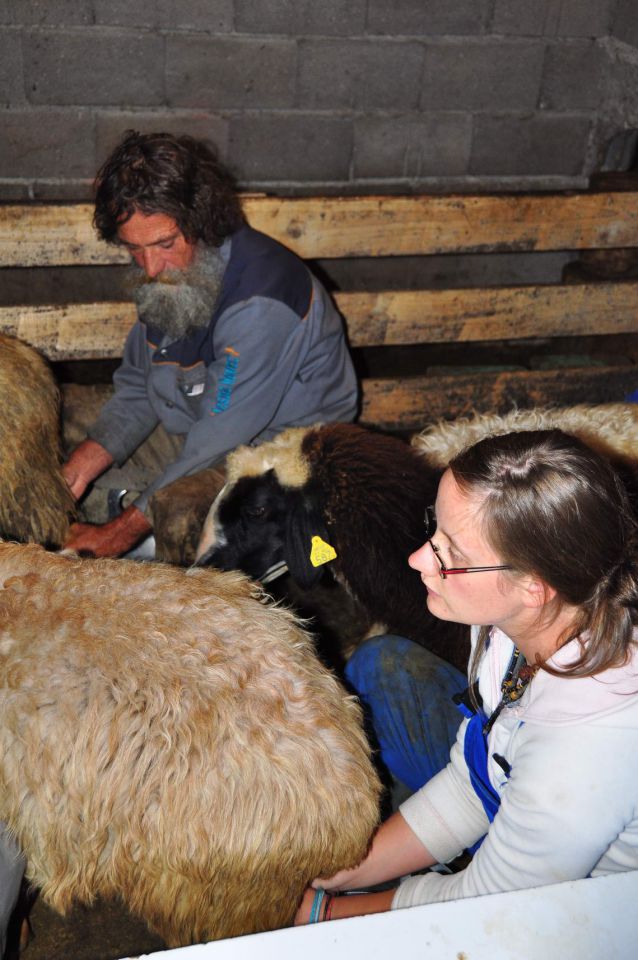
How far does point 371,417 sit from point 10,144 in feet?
8.35

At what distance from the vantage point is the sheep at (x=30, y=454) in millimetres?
2561

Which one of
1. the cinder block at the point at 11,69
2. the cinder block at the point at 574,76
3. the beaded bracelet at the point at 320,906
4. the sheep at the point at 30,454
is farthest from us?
the cinder block at the point at 574,76

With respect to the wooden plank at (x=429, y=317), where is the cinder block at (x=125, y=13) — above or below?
above

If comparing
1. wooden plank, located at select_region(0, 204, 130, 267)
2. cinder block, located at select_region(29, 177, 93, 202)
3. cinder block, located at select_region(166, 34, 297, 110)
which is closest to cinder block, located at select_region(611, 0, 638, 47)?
cinder block, located at select_region(166, 34, 297, 110)

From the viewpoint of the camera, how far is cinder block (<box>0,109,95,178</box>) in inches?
175

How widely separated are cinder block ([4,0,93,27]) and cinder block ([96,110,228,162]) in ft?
1.54

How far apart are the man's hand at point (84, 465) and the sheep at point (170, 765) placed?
5.67ft

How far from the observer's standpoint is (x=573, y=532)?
4.46 feet

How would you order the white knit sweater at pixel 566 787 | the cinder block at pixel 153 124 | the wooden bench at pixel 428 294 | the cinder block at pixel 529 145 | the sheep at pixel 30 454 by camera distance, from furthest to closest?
the cinder block at pixel 529 145, the cinder block at pixel 153 124, the wooden bench at pixel 428 294, the sheep at pixel 30 454, the white knit sweater at pixel 566 787

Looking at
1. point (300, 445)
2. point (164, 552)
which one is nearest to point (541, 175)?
point (300, 445)

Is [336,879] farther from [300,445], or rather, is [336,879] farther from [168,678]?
[300,445]

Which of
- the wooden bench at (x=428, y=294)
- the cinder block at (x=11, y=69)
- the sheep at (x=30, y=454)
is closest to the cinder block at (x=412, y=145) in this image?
the wooden bench at (x=428, y=294)

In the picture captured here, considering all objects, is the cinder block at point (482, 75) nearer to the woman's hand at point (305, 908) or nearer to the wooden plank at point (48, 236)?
the wooden plank at point (48, 236)

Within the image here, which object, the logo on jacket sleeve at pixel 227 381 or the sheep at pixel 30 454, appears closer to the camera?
the sheep at pixel 30 454
